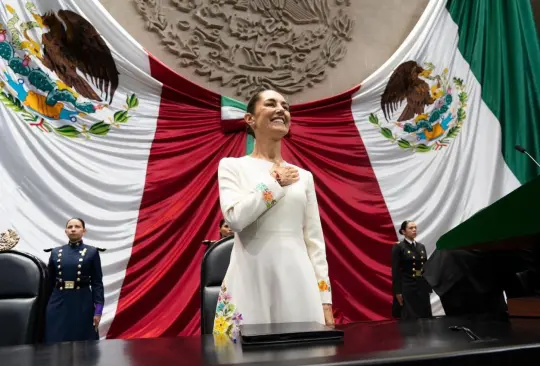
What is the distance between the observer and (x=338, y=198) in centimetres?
425

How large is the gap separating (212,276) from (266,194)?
35 centimetres

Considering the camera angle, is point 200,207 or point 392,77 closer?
point 200,207

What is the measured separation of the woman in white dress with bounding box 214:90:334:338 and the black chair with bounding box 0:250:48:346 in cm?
37

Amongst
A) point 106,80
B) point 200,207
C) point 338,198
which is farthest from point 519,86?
point 106,80

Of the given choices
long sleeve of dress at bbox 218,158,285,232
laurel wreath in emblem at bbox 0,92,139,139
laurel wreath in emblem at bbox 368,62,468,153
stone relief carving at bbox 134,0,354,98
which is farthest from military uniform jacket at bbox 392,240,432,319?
long sleeve of dress at bbox 218,158,285,232

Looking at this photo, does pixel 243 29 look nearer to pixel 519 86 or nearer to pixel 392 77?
pixel 392 77

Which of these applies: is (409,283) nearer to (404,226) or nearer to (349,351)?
(404,226)

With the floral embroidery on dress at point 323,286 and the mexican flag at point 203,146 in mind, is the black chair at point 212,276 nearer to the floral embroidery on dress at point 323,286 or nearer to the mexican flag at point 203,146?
the floral embroidery on dress at point 323,286

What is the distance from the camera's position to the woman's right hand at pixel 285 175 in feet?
4.03

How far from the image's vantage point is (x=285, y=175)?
48.7 inches

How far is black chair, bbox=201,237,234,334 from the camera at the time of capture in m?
1.31

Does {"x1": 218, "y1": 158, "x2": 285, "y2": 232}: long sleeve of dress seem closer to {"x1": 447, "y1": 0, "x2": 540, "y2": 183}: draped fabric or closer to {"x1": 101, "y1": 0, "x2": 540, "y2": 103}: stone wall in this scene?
{"x1": 101, "y1": 0, "x2": 540, "y2": 103}: stone wall

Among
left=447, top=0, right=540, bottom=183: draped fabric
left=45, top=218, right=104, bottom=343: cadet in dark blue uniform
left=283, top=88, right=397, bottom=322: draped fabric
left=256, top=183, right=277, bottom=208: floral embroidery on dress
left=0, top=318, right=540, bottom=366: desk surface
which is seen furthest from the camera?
left=447, top=0, right=540, bottom=183: draped fabric

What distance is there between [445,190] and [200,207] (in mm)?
2227
